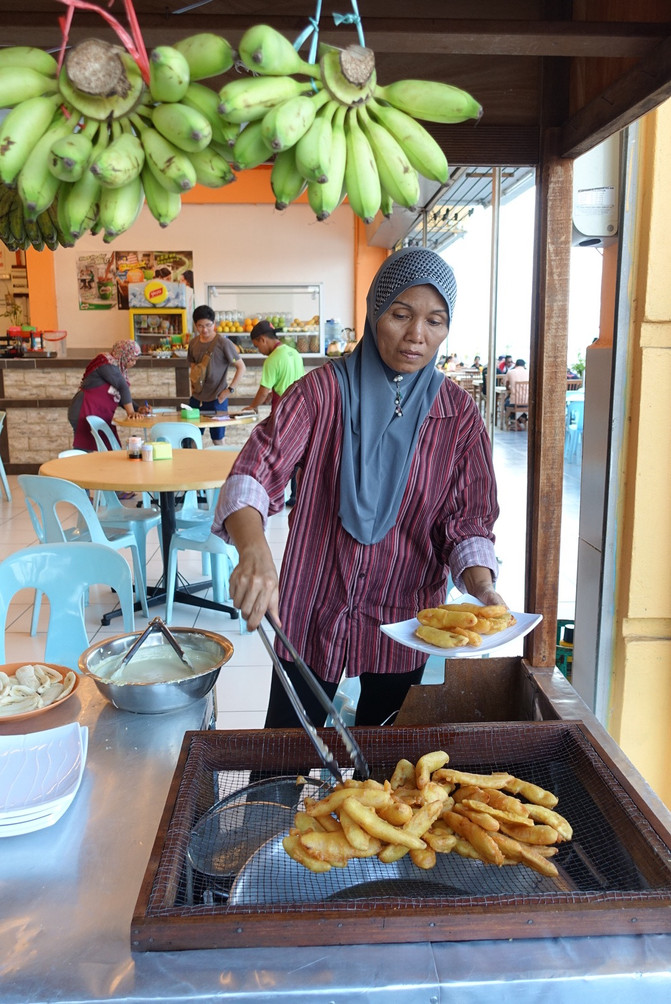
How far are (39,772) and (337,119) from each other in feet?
3.73

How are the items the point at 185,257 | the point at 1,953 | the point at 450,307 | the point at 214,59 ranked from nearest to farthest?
the point at 1,953, the point at 214,59, the point at 450,307, the point at 185,257

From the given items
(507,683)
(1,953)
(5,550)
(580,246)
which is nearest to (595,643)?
(507,683)

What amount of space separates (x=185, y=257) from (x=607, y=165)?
387 inches

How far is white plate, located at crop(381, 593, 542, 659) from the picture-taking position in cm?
135

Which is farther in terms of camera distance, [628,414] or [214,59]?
[628,414]

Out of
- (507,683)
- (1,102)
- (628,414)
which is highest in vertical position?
(1,102)

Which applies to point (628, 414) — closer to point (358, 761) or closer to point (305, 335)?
point (358, 761)

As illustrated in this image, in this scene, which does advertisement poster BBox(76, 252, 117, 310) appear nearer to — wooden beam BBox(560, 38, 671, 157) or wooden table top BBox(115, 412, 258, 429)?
wooden table top BBox(115, 412, 258, 429)

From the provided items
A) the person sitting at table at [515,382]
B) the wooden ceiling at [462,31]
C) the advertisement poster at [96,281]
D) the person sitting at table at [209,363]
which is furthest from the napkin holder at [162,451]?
the person sitting at table at [515,382]

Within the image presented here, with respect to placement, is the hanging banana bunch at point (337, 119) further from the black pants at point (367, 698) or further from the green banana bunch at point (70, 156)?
the black pants at point (367, 698)

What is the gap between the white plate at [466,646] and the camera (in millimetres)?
1348

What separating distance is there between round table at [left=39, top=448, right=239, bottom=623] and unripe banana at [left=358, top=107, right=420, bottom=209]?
2733mm

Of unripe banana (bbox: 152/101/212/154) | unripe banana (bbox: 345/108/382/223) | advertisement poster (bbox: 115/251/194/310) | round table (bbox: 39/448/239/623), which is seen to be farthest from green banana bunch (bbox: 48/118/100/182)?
advertisement poster (bbox: 115/251/194/310)

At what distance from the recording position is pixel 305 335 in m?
9.73
